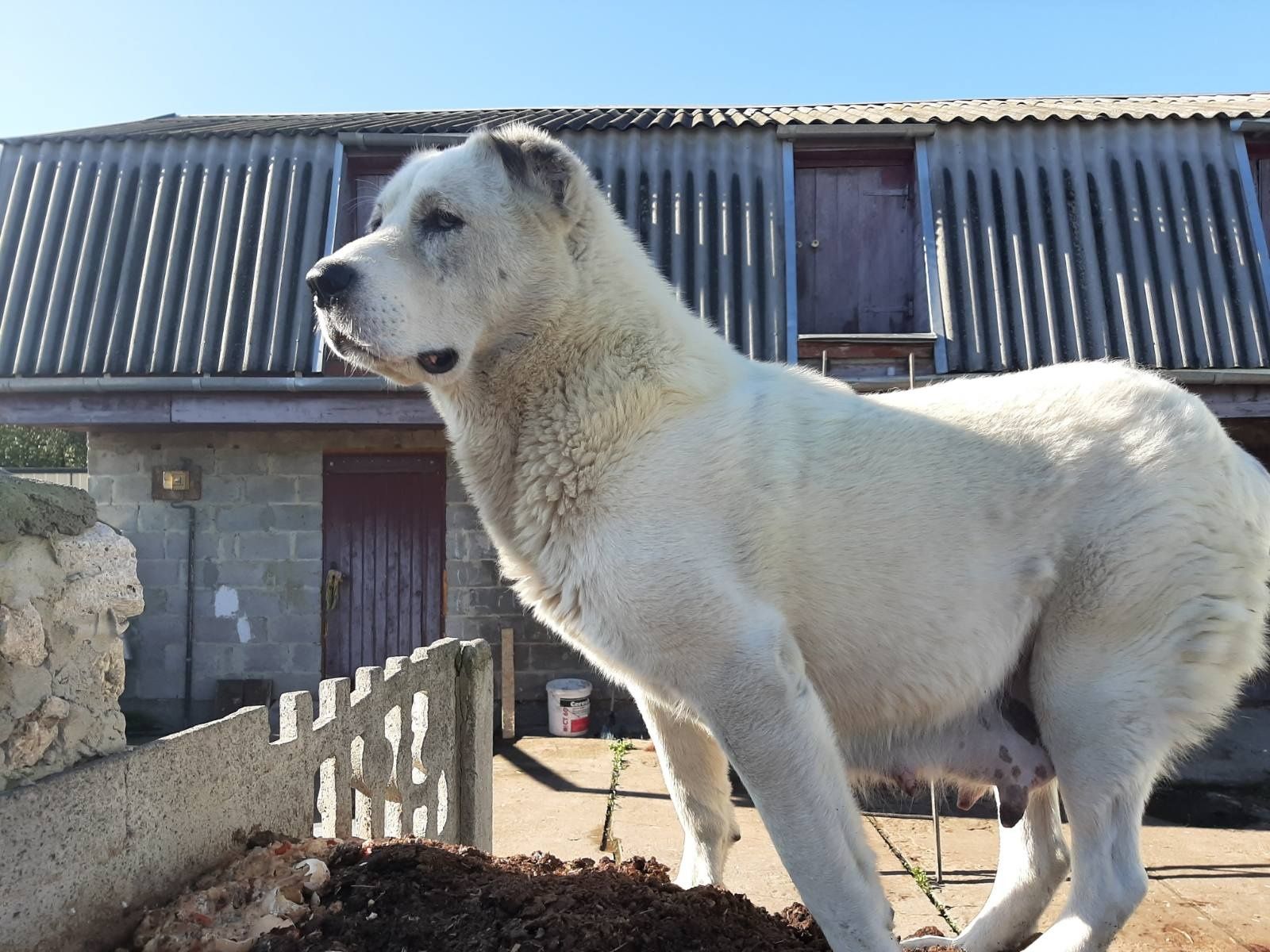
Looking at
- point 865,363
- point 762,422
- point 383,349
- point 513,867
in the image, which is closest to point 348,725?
point 513,867

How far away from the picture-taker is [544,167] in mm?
2564

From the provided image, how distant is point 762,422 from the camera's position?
2.45m

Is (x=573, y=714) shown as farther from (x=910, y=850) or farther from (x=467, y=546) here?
(x=910, y=850)

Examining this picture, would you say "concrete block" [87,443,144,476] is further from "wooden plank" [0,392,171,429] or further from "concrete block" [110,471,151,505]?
"wooden plank" [0,392,171,429]

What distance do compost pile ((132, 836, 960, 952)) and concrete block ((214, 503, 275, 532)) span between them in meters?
7.09

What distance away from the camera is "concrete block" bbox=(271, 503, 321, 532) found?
9141 mm

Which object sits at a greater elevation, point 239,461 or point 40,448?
point 40,448

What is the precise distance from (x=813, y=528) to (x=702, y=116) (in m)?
8.84

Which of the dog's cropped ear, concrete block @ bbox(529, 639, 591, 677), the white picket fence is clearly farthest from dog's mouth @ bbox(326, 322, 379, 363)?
concrete block @ bbox(529, 639, 591, 677)

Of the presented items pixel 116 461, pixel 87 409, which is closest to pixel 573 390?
pixel 87 409

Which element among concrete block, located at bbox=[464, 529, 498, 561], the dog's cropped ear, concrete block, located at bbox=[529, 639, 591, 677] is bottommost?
concrete block, located at bbox=[529, 639, 591, 677]

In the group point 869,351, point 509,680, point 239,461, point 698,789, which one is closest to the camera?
point 698,789

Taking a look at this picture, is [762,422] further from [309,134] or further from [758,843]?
[309,134]

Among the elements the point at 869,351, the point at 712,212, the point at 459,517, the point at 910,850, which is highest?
the point at 712,212
